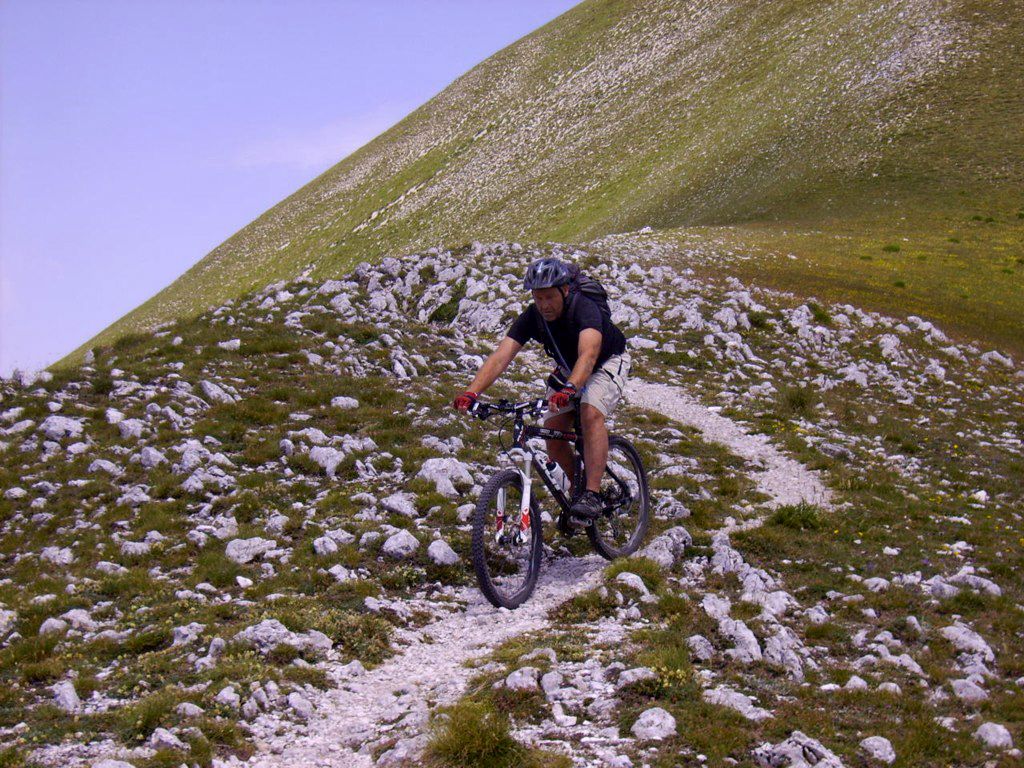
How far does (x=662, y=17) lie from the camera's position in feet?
316

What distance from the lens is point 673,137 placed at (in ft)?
231

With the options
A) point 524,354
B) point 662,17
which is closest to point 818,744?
point 524,354

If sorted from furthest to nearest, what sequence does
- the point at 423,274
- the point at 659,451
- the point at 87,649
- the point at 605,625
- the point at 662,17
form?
the point at 662,17
the point at 423,274
the point at 659,451
the point at 605,625
the point at 87,649

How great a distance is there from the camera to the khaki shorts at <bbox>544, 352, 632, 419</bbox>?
962 centimetres

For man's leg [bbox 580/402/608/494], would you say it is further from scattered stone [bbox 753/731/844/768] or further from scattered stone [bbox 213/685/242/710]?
scattered stone [bbox 213/685/242/710]

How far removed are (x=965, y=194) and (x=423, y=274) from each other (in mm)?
36454

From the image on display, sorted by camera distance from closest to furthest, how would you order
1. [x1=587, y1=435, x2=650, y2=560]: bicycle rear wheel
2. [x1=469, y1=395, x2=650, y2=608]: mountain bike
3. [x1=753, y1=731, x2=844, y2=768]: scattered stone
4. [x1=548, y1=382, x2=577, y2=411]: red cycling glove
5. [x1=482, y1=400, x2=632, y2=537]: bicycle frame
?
[x1=753, y1=731, x2=844, y2=768]: scattered stone < [x1=548, y1=382, x2=577, y2=411]: red cycling glove < [x1=469, y1=395, x2=650, y2=608]: mountain bike < [x1=482, y1=400, x2=632, y2=537]: bicycle frame < [x1=587, y1=435, x2=650, y2=560]: bicycle rear wheel

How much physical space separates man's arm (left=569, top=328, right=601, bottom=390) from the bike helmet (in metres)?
0.70

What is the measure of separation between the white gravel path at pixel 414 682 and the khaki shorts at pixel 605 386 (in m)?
2.22

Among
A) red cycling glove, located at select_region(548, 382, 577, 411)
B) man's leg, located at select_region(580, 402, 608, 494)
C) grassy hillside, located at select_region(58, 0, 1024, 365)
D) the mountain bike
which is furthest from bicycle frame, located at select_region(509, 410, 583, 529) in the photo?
grassy hillside, located at select_region(58, 0, 1024, 365)

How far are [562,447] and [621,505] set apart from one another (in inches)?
53.5

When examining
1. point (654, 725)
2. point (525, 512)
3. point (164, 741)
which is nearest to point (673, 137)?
point (525, 512)

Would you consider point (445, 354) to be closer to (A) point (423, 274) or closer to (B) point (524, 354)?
(B) point (524, 354)

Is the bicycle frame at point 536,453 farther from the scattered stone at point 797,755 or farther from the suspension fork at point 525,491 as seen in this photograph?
the scattered stone at point 797,755
